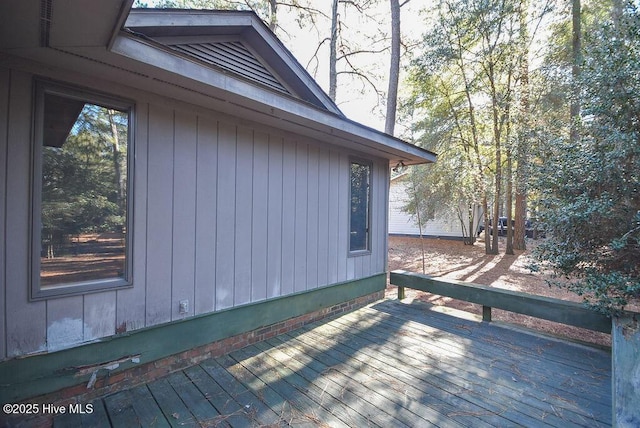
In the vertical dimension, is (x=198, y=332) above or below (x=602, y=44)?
below

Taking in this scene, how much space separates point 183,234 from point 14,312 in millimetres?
1192

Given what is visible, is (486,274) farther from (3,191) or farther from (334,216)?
(3,191)

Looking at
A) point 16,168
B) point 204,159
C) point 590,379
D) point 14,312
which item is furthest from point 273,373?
point 590,379

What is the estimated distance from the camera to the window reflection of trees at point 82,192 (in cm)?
212

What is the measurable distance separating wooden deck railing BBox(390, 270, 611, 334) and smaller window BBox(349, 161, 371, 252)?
100cm

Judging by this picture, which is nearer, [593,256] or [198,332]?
[198,332]

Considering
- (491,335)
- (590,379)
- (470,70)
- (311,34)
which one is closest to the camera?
(590,379)

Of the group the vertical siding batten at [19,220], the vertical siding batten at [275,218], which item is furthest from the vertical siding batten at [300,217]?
the vertical siding batten at [19,220]

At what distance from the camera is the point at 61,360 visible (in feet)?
7.09

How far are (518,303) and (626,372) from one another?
6.06ft

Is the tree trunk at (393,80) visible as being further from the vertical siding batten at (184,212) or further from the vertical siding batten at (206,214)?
Result: the vertical siding batten at (184,212)

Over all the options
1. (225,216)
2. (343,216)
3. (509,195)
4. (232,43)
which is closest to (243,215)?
(225,216)

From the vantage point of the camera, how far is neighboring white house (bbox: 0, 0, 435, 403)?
6.47 ft

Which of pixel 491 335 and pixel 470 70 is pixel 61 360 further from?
pixel 470 70
